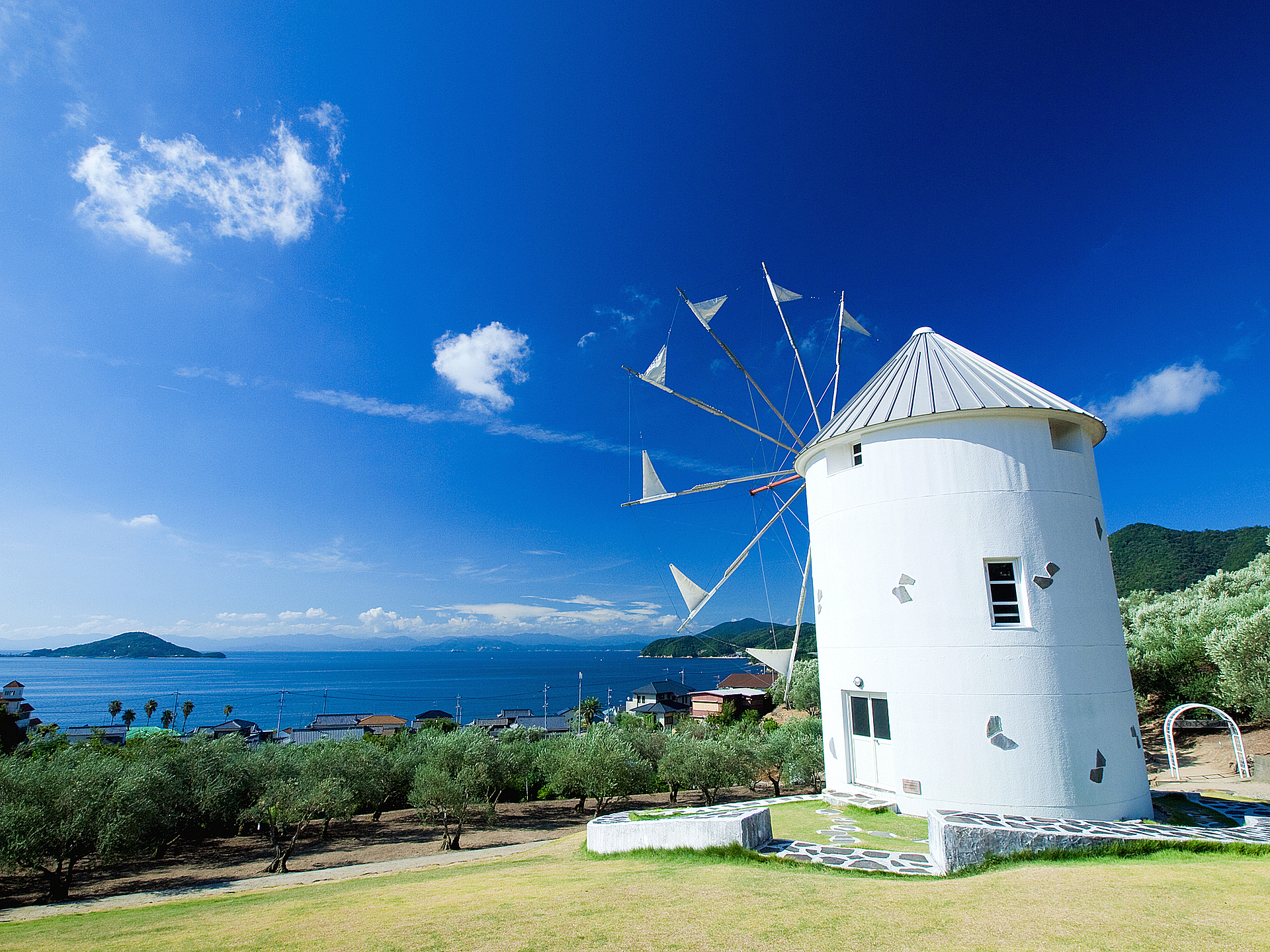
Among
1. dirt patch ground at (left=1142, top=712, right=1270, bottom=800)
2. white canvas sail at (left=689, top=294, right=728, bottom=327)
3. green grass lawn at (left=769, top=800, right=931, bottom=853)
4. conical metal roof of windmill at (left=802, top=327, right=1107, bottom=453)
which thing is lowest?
dirt patch ground at (left=1142, top=712, right=1270, bottom=800)

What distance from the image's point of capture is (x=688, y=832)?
10.2 metres

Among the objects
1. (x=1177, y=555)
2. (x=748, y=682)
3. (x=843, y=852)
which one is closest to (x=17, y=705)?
(x=748, y=682)

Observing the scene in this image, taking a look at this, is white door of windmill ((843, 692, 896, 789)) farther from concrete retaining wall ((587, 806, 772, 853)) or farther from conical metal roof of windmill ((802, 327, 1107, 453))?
conical metal roof of windmill ((802, 327, 1107, 453))

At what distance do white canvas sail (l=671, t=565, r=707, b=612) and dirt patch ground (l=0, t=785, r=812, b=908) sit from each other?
39.9ft

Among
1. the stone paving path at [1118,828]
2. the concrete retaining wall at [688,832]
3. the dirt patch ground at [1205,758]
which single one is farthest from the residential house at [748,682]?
the stone paving path at [1118,828]

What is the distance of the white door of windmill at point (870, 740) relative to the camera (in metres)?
12.6

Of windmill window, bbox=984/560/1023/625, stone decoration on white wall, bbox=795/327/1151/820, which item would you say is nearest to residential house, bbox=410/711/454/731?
stone decoration on white wall, bbox=795/327/1151/820

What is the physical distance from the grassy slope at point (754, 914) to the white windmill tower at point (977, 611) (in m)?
2.93

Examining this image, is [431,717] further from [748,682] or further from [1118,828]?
[1118,828]

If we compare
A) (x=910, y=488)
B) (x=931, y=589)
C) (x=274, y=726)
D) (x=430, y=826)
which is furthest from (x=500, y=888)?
(x=274, y=726)

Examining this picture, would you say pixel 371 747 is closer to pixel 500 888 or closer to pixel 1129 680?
pixel 500 888

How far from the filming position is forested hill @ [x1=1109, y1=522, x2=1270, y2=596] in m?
67.5

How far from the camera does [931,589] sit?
39.5 ft

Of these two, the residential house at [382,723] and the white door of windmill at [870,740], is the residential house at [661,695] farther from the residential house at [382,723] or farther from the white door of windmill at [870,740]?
the white door of windmill at [870,740]
